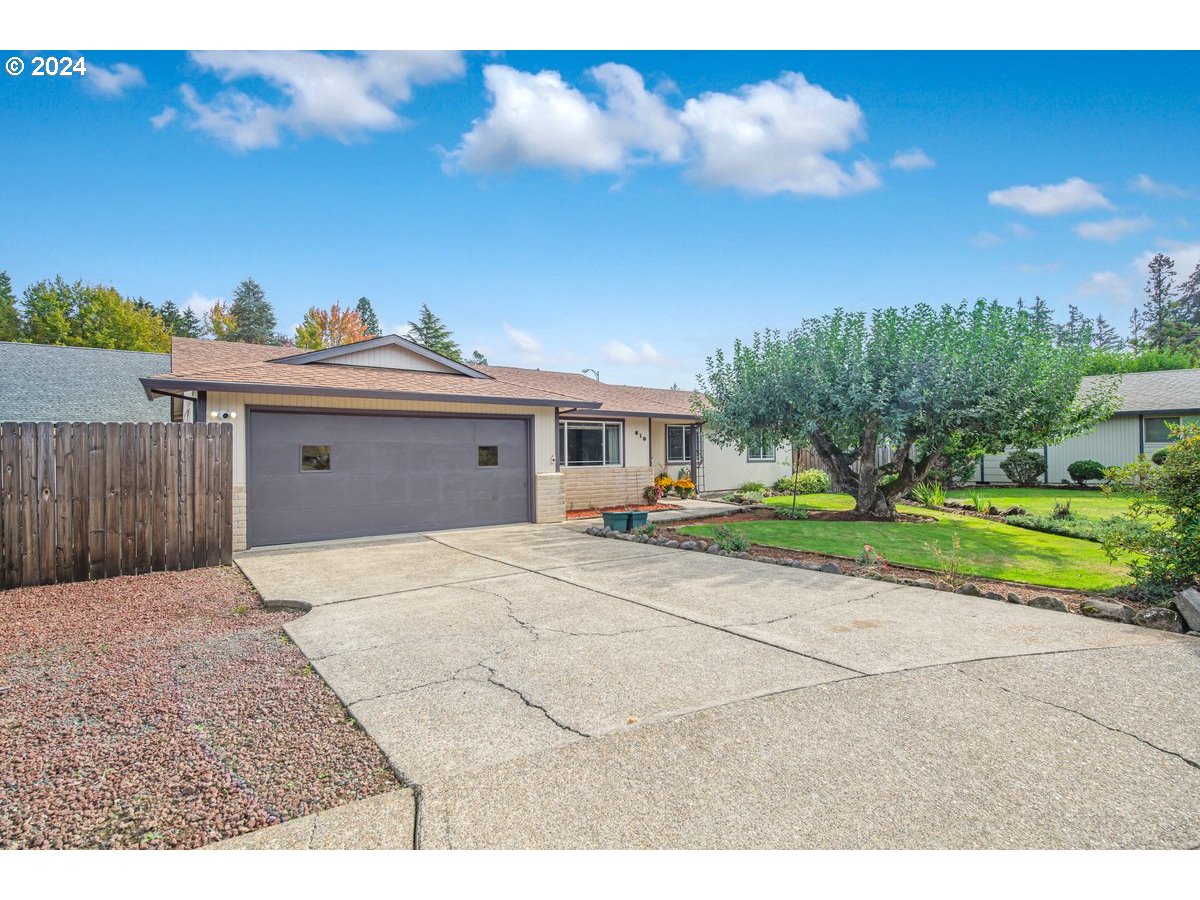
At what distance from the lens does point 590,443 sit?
52.4 feet

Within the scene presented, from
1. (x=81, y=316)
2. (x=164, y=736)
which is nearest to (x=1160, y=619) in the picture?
(x=164, y=736)

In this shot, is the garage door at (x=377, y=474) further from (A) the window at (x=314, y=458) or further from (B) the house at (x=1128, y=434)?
(B) the house at (x=1128, y=434)

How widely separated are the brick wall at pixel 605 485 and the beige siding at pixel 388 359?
4.07 m

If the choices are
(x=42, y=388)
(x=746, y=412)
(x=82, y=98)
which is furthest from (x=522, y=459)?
(x=42, y=388)

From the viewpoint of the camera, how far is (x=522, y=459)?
12531 millimetres

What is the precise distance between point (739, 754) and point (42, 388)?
21060 mm

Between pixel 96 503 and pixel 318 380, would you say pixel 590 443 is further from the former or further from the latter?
pixel 96 503

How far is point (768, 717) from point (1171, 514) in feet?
17.0

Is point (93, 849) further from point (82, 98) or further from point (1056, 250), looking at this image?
point (1056, 250)

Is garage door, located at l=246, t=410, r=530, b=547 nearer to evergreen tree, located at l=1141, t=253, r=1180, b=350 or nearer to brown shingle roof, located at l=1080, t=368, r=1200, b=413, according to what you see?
brown shingle roof, located at l=1080, t=368, r=1200, b=413

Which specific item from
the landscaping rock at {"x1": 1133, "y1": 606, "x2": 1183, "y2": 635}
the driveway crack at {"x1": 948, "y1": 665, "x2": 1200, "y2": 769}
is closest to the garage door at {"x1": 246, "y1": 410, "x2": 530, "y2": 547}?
the driveway crack at {"x1": 948, "y1": 665, "x2": 1200, "y2": 769}

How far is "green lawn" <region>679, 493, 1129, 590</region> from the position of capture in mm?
6965

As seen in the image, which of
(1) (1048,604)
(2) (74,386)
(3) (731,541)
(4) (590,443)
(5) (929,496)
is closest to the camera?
(1) (1048,604)
